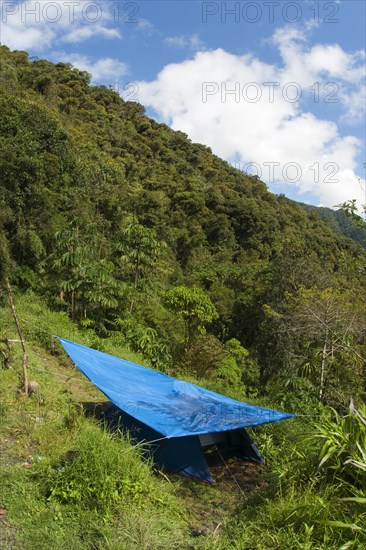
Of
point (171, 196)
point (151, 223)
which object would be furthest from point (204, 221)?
point (151, 223)

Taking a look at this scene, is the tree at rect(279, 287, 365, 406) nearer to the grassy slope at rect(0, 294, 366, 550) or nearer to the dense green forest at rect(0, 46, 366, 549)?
the dense green forest at rect(0, 46, 366, 549)

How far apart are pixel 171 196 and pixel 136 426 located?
2299cm

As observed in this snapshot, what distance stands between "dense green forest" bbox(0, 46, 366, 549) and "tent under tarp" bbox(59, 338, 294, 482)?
410mm

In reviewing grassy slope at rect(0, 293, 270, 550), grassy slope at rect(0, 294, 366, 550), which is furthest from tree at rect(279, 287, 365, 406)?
grassy slope at rect(0, 293, 270, 550)

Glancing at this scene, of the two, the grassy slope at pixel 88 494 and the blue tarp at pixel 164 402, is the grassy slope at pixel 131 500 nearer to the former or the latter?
the grassy slope at pixel 88 494

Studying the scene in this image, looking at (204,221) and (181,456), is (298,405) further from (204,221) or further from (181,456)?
(204,221)

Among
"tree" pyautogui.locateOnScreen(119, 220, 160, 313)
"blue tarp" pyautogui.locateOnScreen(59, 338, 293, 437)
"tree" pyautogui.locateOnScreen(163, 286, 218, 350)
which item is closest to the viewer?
"blue tarp" pyautogui.locateOnScreen(59, 338, 293, 437)

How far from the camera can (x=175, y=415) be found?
414 centimetres

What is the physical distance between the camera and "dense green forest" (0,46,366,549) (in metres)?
2.84

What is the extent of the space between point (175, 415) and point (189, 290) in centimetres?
643

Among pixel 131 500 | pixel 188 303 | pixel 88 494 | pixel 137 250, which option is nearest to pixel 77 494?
pixel 88 494

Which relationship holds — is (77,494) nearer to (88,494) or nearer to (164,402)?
(88,494)

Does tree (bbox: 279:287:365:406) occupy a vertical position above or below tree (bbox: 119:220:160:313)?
below

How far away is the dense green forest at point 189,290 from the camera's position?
2.84 metres
